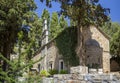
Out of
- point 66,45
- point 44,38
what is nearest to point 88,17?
point 66,45

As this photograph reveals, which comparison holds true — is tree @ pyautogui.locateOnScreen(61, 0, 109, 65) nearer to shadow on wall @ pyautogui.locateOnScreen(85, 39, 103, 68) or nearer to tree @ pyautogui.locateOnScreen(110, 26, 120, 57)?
shadow on wall @ pyautogui.locateOnScreen(85, 39, 103, 68)

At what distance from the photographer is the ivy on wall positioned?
101 feet

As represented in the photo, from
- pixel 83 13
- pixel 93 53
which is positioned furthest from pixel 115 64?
pixel 83 13

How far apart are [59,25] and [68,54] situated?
76.5 ft

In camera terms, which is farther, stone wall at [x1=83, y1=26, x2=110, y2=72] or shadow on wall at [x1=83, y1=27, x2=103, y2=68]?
stone wall at [x1=83, y1=26, x2=110, y2=72]

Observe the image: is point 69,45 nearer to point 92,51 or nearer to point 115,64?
point 92,51

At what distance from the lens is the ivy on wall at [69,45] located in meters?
30.9

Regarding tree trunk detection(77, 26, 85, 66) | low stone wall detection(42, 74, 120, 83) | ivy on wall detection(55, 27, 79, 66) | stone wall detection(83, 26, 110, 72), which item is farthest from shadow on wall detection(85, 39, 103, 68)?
low stone wall detection(42, 74, 120, 83)

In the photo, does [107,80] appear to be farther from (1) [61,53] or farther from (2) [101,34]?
(2) [101,34]

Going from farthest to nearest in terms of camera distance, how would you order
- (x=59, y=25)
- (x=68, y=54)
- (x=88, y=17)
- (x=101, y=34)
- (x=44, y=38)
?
(x=59, y=25)
(x=44, y=38)
(x=101, y=34)
(x=68, y=54)
(x=88, y=17)

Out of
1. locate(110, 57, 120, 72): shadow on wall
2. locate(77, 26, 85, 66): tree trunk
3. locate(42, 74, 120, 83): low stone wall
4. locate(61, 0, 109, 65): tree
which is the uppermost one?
locate(61, 0, 109, 65): tree

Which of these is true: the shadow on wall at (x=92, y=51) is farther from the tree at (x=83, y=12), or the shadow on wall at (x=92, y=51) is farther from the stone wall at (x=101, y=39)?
the tree at (x=83, y=12)

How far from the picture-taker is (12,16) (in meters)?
25.7

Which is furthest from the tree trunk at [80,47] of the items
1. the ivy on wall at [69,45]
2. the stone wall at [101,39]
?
the stone wall at [101,39]
